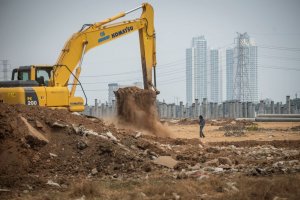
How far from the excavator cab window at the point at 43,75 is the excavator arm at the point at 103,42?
0.76ft

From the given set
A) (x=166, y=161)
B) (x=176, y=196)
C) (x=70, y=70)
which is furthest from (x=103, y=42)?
(x=176, y=196)

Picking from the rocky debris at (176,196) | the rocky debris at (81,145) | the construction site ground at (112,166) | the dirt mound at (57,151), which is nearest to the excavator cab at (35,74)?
the construction site ground at (112,166)

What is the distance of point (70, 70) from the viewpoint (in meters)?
23.2

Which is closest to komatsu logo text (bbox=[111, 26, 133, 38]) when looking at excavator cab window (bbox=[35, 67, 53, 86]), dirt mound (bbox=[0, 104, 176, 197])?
excavator cab window (bbox=[35, 67, 53, 86])

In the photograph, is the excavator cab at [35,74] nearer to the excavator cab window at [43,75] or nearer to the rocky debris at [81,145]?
the excavator cab window at [43,75]

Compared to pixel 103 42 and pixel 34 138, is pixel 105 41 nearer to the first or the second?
pixel 103 42

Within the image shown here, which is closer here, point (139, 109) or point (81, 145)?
point (81, 145)

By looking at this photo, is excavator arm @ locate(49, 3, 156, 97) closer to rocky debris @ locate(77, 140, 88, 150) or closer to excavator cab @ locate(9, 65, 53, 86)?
excavator cab @ locate(9, 65, 53, 86)

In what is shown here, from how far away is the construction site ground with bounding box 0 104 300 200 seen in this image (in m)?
12.1

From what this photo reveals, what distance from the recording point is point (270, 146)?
865 inches

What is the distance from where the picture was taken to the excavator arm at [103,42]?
22828 mm

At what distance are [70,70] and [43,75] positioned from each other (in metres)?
1.33

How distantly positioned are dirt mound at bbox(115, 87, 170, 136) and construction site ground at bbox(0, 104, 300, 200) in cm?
545

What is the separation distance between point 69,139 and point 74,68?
725 centimetres
